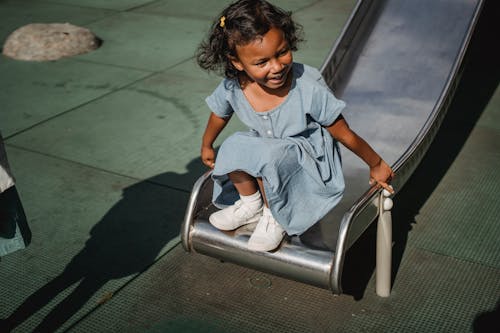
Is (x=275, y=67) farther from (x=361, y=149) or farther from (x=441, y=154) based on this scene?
(x=441, y=154)

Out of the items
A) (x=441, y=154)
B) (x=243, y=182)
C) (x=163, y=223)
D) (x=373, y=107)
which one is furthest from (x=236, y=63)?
(x=441, y=154)

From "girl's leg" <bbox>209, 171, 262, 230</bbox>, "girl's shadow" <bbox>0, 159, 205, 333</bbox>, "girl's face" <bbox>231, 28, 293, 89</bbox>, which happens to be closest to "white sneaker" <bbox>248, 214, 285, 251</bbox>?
"girl's leg" <bbox>209, 171, 262, 230</bbox>

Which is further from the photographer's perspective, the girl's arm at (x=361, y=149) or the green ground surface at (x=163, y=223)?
the green ground surface at (x=163, y=223)

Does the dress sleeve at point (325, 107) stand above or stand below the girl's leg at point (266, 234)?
above

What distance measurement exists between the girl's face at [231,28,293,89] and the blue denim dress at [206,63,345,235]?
16 cm

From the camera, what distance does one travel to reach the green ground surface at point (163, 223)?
3420 millimetres

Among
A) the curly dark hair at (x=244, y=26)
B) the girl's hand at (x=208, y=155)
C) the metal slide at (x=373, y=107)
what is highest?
the curly dark hair at (x=244, y=26)

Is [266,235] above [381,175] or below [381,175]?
below

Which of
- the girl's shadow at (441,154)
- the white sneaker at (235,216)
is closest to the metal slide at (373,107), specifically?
the white sneaker at (235,216)

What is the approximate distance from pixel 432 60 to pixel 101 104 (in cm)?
334

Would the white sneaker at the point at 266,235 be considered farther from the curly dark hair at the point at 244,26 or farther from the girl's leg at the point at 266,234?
the curly dark hair at the point at 244,26

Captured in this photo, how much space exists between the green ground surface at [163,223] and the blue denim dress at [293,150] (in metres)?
0.71

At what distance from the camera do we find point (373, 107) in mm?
4730

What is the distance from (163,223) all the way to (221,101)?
1.45 metres
